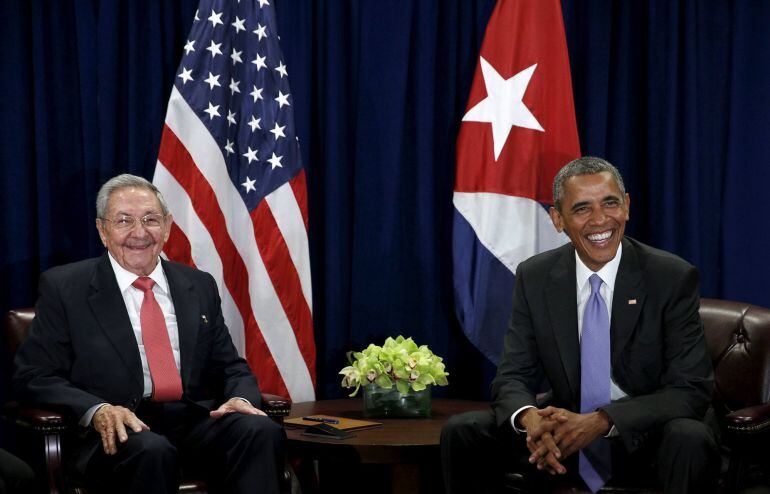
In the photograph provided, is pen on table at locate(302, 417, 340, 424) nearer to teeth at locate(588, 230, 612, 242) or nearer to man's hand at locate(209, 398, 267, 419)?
man's hand at locate(209, 398, 267, 419)

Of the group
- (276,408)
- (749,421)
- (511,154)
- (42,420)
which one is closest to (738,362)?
(749,421)

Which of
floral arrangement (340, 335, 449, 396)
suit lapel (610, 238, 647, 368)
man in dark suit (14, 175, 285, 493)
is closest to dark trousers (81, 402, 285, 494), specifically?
man in dark suit (14, 175, 285, 493)

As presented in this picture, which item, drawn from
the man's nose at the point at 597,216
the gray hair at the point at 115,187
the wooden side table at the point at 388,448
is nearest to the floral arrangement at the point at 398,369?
the wooden side table at the point at 388,448

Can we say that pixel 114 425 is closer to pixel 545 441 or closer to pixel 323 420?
pixel 323 420

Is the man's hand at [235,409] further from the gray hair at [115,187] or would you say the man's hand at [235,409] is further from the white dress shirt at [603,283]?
the white dress shirt at [603,283]

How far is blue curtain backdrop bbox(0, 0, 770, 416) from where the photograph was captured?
4449mm

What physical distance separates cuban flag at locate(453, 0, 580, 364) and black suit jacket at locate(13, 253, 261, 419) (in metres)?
1.33

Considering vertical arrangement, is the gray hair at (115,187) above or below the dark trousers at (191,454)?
above

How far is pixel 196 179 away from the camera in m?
4.03

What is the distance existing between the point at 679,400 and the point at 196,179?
2.26 metres

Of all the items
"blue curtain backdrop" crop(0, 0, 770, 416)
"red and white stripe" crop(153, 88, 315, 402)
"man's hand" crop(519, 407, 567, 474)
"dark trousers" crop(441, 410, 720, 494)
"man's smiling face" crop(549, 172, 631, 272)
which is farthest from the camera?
"blue curtain backdrop" crop(0, 0, 770, 416)

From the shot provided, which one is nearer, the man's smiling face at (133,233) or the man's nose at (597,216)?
the man's nose at (597,216)

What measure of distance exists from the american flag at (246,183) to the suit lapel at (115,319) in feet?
2.26

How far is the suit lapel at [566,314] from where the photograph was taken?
3111mm
